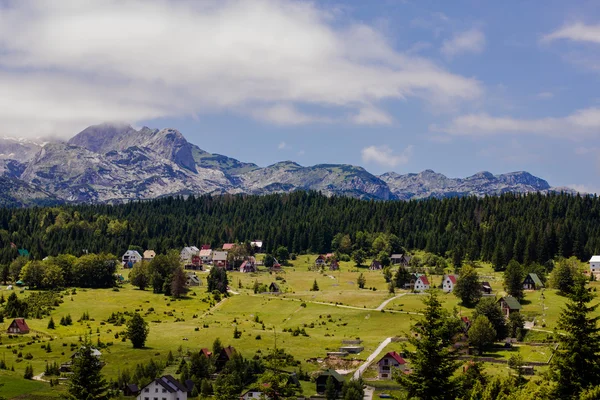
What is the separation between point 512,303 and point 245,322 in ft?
159

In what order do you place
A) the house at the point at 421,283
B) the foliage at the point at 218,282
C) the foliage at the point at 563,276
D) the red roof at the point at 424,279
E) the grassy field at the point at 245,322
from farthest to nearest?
1. the foliage at the point at 218,282
2. the red roof at the point at 424,279
3. the house at the point at 421,283
4. the foliage at the point at 563,276
5. the grassy field at the point at 245,322

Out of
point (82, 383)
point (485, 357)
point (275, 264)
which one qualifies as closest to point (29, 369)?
point (82, 383)

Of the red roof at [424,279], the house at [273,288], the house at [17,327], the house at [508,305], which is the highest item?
the red roof at [424,279]

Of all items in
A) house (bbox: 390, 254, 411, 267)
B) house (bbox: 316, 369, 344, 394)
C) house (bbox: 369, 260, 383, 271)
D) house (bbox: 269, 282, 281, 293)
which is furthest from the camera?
house (bbox: 390, 254, 411, 267)

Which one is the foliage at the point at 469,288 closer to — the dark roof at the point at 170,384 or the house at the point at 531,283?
the house at the point at 531,283

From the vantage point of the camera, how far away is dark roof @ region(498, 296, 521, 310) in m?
112

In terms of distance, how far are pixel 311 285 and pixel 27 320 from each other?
229 feet

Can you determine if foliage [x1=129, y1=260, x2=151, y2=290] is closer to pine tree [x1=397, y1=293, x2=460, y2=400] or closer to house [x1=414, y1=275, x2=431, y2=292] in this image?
house [x1=414, y1=275, x2=431, y2=292]

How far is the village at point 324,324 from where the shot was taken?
279 ft

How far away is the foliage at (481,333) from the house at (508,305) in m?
14.0

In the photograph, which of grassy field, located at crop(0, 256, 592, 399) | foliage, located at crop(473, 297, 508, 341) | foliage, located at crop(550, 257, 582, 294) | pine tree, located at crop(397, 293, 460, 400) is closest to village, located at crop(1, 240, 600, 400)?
grassy field, located at crop(0, 256, 592, 399)

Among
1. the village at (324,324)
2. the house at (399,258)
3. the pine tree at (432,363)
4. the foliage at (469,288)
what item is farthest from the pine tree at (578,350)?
the house at (399,258)

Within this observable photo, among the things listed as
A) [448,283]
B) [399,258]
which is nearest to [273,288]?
[448,283]

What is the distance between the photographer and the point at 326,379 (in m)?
79.3
